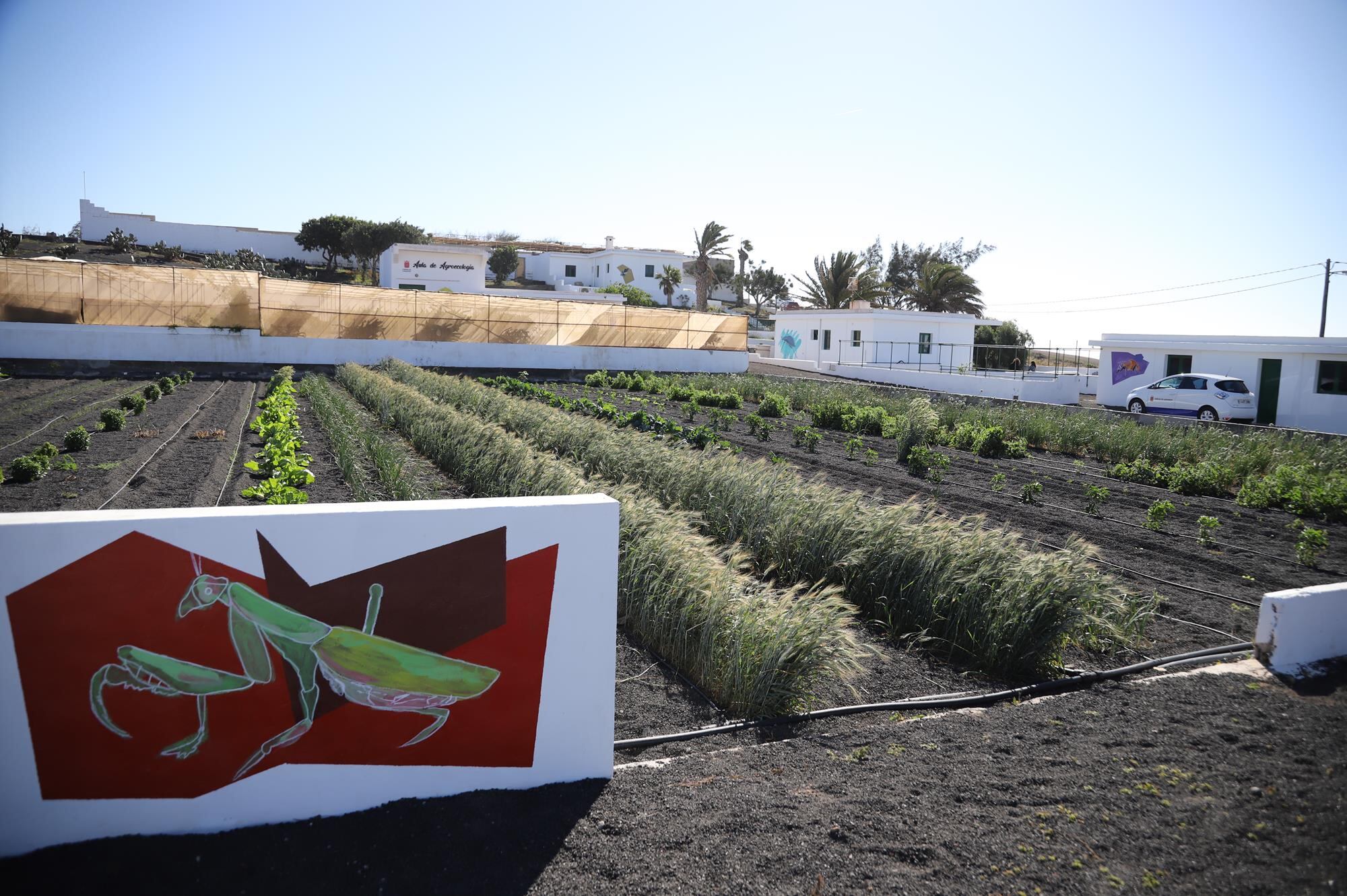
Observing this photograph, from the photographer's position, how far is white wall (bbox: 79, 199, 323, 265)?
218 feet

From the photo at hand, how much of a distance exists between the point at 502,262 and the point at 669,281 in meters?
15.4

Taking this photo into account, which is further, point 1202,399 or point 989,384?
point 989,384

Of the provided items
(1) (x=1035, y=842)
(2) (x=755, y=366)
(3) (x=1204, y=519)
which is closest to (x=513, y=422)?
(3) (x=1204, y=519)

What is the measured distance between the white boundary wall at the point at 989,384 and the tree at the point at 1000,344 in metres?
11.7

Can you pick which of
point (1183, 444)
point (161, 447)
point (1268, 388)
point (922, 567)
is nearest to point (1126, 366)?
point (1268, 388)

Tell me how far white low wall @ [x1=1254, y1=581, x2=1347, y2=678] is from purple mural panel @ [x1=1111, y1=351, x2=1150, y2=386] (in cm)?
2897

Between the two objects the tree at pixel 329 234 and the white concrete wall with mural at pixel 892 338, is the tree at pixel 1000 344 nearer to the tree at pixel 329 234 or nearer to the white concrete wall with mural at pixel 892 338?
the white concrete wall with mural at pixel 892 338

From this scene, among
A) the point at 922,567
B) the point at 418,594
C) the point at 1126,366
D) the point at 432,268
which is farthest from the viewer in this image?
the point at 432,268

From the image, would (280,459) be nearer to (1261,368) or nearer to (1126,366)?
(1261,368)

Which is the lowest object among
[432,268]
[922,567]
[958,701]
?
[958,701]

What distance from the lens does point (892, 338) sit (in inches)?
1682

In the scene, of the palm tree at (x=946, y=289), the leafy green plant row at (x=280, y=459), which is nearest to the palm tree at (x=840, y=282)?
the palm tree at (x=946, y=289)

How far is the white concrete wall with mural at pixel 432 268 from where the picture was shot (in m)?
51.4

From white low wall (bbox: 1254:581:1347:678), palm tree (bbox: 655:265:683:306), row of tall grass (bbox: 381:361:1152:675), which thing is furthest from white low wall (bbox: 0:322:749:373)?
white low wall (bbox: 1254:581:1347:678)
